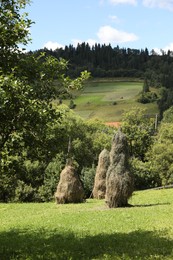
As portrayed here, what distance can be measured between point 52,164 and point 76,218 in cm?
2818

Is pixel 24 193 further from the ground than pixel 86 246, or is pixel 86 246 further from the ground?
pixel 86 246

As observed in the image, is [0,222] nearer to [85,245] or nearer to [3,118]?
[85,245]

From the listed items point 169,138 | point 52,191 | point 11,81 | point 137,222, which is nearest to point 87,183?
point 52,191

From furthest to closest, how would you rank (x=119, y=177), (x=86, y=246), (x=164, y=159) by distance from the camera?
(x=164, y=159), (x=119, y=177), (x=86, y=246)

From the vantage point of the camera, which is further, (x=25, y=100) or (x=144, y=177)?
(x=144, y=177)

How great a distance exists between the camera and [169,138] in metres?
68.1

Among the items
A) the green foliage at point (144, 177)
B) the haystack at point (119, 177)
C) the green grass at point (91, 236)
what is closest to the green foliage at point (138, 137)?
the green foliage at point (144, 177)

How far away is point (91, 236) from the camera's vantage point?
1705 cm

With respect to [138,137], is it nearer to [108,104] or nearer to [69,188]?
[69,188]

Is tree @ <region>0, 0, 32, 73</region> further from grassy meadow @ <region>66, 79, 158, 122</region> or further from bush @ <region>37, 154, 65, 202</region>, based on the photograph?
grassy meadow @ <region>66, 79, 158, 122</region>

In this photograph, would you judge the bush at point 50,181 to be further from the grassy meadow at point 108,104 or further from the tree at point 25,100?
the grassy meadow at point 108,104

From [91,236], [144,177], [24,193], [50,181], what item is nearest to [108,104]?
[144,177]

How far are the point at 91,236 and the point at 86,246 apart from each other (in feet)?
8.22

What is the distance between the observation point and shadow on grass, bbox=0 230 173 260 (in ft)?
43.1
